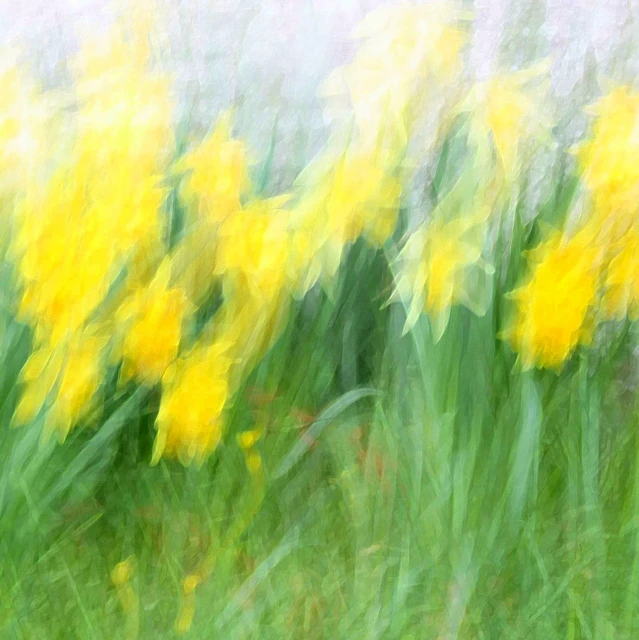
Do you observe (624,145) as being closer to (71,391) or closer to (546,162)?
(546,162)

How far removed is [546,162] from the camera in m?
0.65

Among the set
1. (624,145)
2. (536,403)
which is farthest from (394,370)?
(624,145)

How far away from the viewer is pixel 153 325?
617mm

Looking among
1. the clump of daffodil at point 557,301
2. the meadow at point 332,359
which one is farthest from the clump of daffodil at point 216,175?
the clump of daffodil at point 557,301

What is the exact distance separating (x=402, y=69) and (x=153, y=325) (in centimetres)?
27

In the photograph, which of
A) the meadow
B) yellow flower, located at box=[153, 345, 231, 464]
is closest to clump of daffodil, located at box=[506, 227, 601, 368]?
the meadow

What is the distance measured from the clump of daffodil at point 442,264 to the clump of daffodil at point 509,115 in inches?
1.9

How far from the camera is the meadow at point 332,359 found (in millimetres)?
592

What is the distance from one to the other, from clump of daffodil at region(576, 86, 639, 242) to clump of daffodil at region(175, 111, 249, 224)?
0.27 metres

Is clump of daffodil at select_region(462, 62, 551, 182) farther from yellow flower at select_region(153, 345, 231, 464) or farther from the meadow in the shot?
yellow flower at select_region(153, 345, 231, 464)

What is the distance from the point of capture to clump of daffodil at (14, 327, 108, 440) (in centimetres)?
61

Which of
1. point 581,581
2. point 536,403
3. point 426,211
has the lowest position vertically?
point 581,581

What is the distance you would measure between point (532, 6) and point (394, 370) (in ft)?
1.03

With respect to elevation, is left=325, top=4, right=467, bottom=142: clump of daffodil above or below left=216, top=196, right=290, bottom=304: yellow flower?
above
